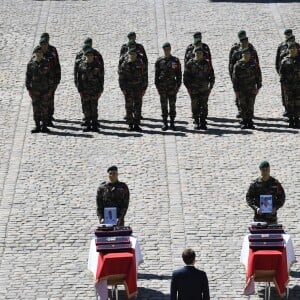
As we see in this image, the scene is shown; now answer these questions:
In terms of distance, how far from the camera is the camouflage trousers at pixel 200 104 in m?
24.9

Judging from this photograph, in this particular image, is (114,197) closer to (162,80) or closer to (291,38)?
(162,80)

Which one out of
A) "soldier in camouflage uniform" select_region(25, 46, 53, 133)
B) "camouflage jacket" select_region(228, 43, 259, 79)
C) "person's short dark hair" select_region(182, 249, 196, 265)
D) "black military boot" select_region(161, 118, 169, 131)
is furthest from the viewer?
"camouflage jacket" select_region(228, 43, 259, 79)

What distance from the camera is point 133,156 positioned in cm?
2328

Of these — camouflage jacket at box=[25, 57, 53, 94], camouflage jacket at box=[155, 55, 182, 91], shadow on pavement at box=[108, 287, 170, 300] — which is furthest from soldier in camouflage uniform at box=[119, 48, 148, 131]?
shadow on pavement at box=[108, 287, 170, 300]

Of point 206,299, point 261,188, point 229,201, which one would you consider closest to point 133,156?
point 229,201

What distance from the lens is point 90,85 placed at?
24.8m

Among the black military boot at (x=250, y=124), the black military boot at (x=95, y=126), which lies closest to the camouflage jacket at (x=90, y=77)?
the black military boot at (x=95, y=126)

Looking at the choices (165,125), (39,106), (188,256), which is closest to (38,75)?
(39,106)

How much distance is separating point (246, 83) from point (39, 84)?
3878 millimetres

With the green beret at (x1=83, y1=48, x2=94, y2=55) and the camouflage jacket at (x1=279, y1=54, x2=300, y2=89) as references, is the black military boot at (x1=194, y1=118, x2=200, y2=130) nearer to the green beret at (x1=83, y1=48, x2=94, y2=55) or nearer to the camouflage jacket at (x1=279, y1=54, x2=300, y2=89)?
the camouflage jacket at (x1=279, y1=54, x2=300, y2=89)

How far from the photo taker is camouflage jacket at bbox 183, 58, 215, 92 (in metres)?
24.7

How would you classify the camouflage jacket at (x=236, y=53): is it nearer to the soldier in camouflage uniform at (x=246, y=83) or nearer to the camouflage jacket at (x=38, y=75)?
the soldier in camouflage uniform at (x=246, y=83)

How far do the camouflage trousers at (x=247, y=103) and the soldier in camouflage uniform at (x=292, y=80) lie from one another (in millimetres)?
672

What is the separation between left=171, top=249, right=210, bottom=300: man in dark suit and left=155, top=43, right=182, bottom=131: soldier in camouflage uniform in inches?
370
